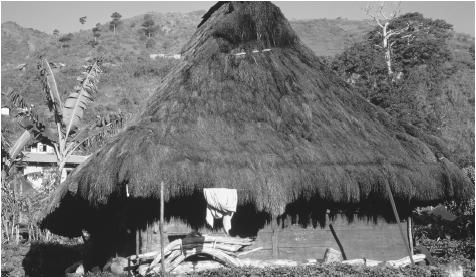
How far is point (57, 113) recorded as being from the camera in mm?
12516

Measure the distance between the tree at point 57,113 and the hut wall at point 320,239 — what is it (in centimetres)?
531

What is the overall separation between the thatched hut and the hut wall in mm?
159

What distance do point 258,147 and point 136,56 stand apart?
5349 cm

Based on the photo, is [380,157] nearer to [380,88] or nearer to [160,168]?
[160,168]

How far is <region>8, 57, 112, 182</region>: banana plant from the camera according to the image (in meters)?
12.3

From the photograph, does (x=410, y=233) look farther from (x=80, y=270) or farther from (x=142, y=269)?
(x=80, y=270)

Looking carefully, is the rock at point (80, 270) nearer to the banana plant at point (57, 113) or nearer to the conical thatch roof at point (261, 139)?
the conical thatch roof at point (261, 139)

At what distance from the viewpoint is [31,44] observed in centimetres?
6519

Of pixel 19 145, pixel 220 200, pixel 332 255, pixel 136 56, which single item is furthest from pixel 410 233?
pixel 136 56

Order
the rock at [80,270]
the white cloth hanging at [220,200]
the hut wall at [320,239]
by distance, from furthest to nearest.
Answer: the rock at [80,270], the hut wall at [320,239], the white cloth hanging at [220,200]

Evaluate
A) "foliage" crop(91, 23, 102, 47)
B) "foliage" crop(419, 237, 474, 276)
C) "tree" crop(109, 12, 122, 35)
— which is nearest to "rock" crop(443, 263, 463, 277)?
"foliage" crop(419, 237, 474, 276)

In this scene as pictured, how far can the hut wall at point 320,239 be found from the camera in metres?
8.14

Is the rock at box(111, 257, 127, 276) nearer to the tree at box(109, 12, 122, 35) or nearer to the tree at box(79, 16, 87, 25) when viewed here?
the tree at box(79, 16, 87, 25)

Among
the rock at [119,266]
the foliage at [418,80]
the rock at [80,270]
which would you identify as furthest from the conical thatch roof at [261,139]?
the foliage at [418,80]
